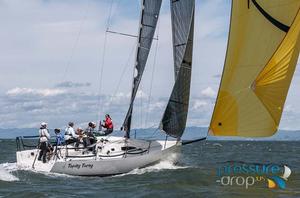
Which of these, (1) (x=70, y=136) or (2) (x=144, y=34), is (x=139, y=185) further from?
(2) (x=144, y=34)

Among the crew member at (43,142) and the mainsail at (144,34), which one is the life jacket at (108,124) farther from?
the crew member at (43,142)

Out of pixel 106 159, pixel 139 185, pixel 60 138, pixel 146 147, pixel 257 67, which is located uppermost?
pixel 257 67

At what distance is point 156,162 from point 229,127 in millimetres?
8446

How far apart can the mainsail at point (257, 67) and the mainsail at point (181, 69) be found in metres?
7.40

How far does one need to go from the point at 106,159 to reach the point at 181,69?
464 centimetres

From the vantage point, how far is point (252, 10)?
14617 millimetres

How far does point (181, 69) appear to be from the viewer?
22406mm

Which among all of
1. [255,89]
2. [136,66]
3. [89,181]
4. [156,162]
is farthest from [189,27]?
[255,89]

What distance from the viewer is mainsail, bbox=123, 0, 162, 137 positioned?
79.2 ft

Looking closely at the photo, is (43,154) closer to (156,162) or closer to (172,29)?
(156,162)

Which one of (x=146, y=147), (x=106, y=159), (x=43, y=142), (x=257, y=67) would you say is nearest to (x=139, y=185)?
(x=106, y=159)

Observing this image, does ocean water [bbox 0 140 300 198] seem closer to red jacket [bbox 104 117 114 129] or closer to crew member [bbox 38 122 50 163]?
crew member [bbox 38 122 50 163]

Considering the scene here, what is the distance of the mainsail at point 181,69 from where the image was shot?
22500 millimetres

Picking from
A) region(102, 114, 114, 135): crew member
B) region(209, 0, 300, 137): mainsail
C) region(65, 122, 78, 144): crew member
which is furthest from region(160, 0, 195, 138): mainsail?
region(209, 0, 300, 137): mainsail
